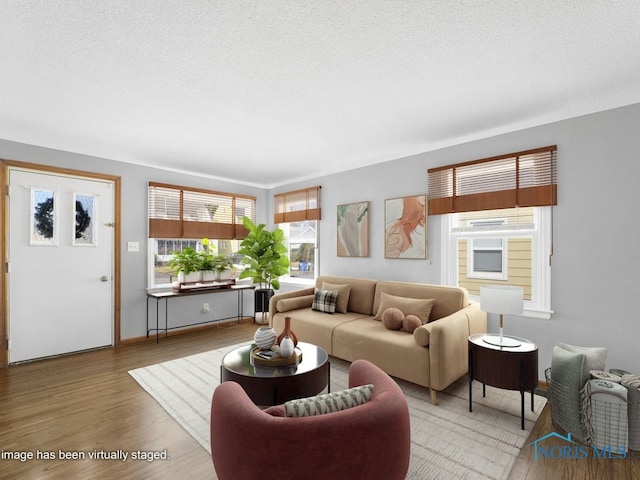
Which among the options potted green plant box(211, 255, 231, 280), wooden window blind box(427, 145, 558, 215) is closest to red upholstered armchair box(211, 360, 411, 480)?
wooden window blind box(427, 145, 558, 215)

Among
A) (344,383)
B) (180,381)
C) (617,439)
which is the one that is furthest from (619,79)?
(180,381)

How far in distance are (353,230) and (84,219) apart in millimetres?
3512

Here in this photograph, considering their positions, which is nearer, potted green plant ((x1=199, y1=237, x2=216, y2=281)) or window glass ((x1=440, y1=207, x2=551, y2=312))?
window glass ((x1=440, y1=207, x2=551, y2=312))

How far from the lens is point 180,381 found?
3098mm

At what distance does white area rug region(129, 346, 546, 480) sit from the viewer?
1.93 m

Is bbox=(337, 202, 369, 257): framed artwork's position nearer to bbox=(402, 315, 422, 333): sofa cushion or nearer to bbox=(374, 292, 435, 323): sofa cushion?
bbox=(374, 292, 435, 323): sofa cushion

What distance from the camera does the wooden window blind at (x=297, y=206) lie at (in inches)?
203

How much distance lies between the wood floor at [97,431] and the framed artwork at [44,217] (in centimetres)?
142

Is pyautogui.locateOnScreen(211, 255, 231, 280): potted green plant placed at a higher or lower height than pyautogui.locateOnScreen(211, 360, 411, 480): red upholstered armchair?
higher

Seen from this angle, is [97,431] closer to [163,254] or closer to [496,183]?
[163,254]

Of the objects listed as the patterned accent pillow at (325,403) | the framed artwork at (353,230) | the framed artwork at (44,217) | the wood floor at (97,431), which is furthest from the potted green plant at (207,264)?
the patterned accent pillow at (325,403)

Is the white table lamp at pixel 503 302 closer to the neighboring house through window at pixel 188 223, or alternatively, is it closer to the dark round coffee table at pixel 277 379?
the dark round coffee table at pixel 277 379

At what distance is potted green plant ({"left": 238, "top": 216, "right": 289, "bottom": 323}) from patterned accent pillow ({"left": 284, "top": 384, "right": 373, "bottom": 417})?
3.87 m

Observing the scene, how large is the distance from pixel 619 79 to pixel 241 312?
17.9ft
